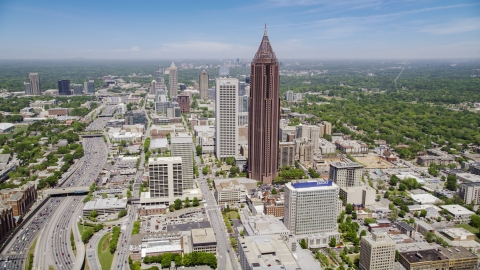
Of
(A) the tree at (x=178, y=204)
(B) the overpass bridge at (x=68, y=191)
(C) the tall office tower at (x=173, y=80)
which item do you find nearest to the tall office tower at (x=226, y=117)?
(A) the tree at (x=178, y=204)

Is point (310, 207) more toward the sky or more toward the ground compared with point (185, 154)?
more toward the ground

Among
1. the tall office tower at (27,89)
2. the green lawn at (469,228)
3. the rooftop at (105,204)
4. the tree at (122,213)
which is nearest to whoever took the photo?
the green lawn at (469,228)

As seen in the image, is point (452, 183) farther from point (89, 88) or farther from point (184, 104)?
point (89, 88)

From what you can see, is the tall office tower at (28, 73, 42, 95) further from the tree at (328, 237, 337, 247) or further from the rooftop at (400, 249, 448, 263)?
the rooftop at (400, 249, 448, 263)

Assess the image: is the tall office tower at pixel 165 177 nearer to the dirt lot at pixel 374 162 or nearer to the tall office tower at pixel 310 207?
the tall office tower at pixel 310 207

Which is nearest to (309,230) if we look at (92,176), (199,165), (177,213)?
(177,213)

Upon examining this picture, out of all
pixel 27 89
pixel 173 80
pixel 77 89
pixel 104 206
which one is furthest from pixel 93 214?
pixel 77 89
